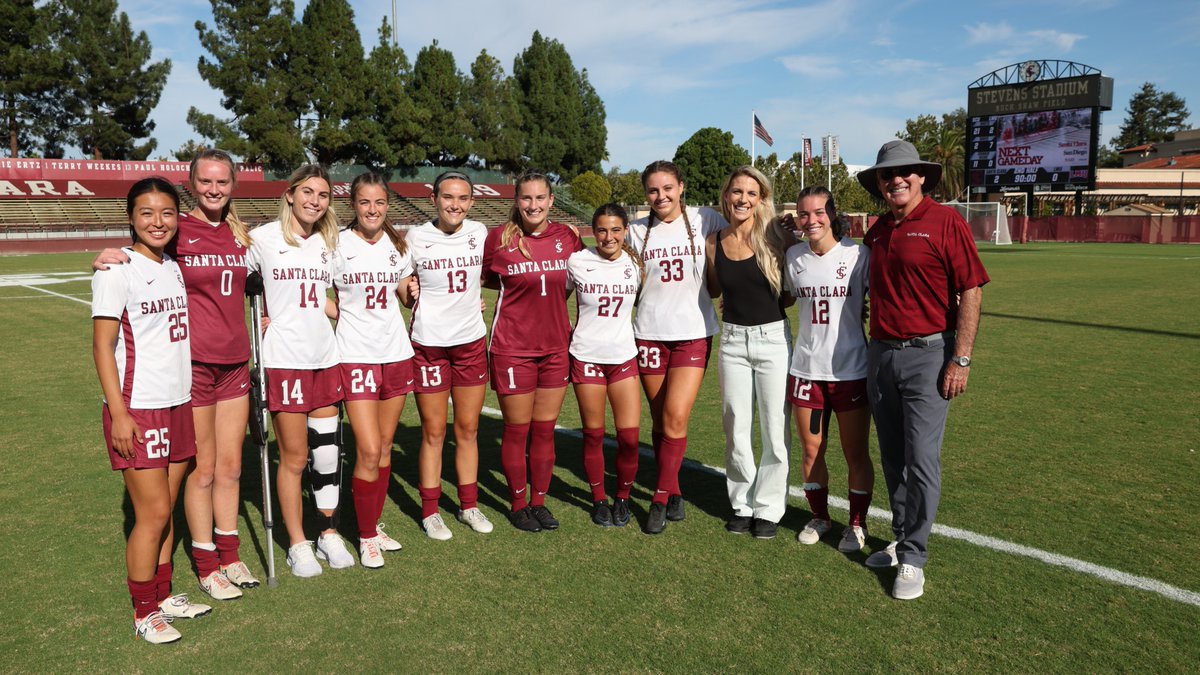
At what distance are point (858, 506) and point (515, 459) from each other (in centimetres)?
201

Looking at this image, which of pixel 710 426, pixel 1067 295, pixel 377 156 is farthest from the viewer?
pixel 377 156

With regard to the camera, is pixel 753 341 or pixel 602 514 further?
pixel 602 514

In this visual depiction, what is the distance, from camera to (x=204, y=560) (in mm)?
4047

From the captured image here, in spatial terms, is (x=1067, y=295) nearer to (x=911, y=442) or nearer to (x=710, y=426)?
(x=710, y=426)

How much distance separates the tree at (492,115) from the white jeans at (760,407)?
63.2 meters

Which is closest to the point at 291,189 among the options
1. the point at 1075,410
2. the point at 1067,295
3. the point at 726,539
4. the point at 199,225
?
the point at 199,225

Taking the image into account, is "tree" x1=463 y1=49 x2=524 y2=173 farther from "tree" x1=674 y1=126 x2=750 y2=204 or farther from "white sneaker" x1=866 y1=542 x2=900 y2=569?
"white sneaker" x1=866 y1=542 x2=900 y2=569

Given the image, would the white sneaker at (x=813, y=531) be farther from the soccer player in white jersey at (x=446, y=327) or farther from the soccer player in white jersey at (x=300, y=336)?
the soccer player in white jersey at (x=300, y=336)

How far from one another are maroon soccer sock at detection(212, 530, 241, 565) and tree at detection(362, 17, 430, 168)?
181 ft

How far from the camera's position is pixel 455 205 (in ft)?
15.1

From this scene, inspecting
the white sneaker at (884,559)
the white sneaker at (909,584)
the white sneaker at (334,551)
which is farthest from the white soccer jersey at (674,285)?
the white sneaker at (334,551)

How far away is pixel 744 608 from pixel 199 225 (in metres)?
3.16

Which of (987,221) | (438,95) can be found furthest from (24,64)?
(987,221)

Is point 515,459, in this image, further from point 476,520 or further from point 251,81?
point 251,81
